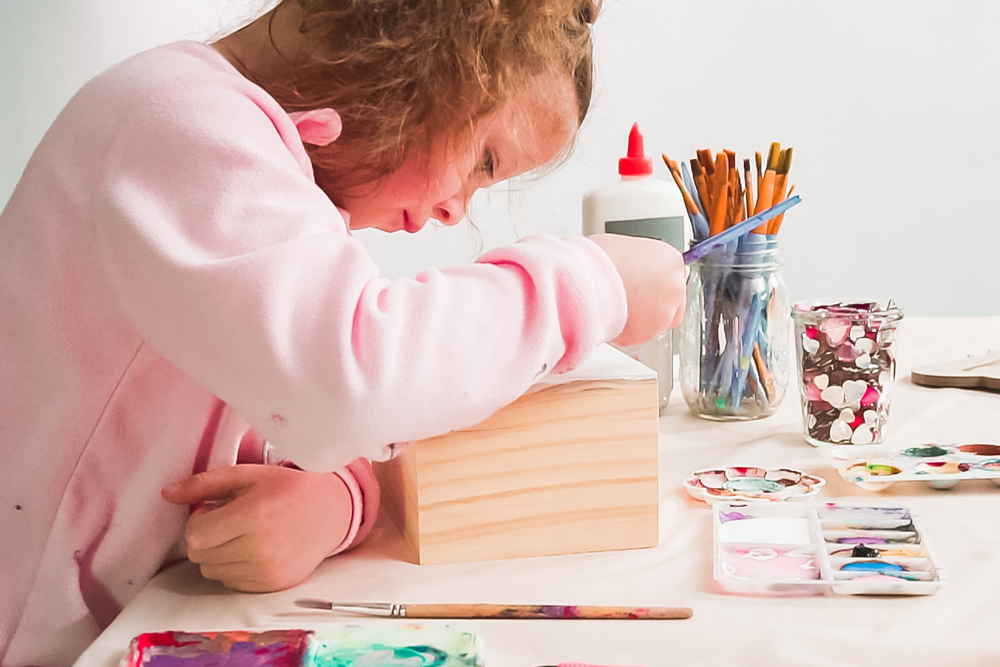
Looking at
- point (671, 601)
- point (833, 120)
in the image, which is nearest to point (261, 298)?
point (671, 601)

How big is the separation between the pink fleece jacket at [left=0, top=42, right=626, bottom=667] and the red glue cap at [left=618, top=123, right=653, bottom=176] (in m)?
0.32

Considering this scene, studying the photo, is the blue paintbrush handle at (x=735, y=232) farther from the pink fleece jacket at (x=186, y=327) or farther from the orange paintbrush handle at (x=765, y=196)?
the pink fleece jacket at (x=186, y=327)

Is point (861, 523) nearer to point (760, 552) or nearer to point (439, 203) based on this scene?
point (760, 552)

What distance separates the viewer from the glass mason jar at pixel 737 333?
2.45ft

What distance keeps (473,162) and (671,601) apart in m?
0.29

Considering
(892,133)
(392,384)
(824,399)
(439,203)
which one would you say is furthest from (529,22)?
(892,133)

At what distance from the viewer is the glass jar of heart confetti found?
0.67 m

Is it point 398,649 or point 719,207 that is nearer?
point 398,649

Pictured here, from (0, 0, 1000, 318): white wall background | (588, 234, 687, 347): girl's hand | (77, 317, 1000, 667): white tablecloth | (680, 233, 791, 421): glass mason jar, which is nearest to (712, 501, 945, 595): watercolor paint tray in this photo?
(77, 317, 1000, 667): white tablecloth

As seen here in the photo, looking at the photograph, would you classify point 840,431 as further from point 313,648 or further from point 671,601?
point 313,648

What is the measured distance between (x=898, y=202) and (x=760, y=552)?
159cm

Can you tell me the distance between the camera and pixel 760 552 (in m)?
0.50

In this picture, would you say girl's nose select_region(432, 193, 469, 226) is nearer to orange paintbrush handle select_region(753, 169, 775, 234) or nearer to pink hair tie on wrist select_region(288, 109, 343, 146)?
pink hair tie on wrist select_region(288, 109, 343, 146)

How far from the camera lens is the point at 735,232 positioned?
26.7 inches
